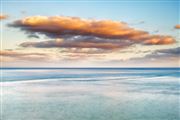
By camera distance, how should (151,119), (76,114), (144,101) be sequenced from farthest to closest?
(144,101) → (76,114) → (151,119)

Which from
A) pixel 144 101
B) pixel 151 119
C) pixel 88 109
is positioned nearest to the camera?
pixel 151 119

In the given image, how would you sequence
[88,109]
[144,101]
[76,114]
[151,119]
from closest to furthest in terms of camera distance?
[151,119] → [76,114] → [88,109] → [144,101]

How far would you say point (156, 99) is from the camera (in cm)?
1479

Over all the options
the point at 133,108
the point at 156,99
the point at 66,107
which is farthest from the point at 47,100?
the point at 156,99

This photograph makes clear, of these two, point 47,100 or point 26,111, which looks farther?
point 47,100

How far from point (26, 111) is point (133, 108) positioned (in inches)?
174

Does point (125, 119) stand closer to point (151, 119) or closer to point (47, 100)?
point (151, 119)

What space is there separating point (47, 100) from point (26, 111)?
115 inches

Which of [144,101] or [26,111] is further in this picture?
[144,101]

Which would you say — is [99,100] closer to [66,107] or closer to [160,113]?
[66,107]

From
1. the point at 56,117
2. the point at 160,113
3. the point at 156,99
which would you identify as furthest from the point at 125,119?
the point at 156,99

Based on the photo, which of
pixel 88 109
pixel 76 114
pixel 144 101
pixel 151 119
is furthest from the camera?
pixel 144 101

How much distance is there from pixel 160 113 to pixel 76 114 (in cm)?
327

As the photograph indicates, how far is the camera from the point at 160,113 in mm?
11422
